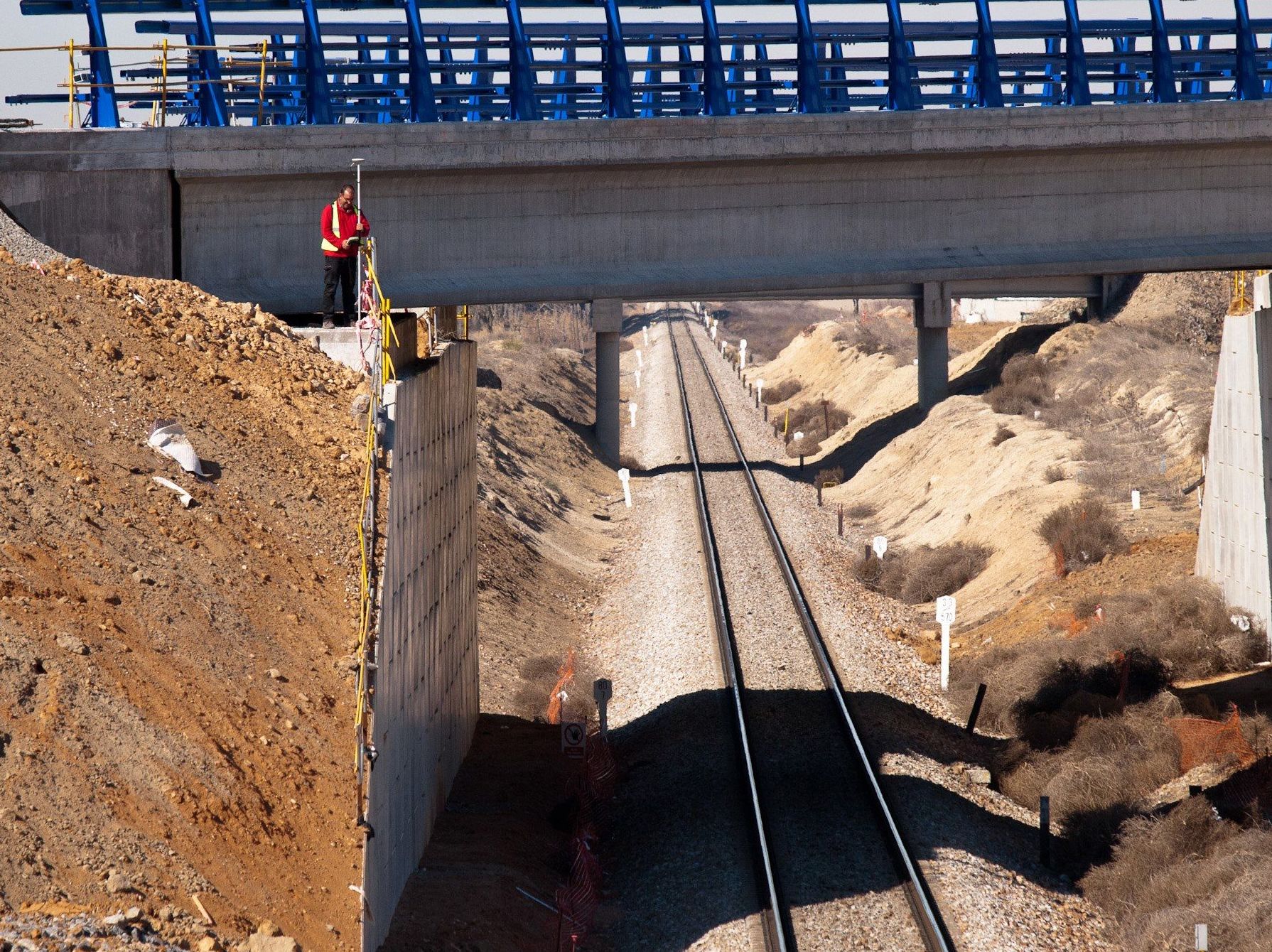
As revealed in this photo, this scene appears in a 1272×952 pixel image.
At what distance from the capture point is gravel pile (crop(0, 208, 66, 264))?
610 inches

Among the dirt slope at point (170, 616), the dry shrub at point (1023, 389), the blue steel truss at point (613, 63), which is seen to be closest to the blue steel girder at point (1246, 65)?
the blue steel truss at point (613, 63)

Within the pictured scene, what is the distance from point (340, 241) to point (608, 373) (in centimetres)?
2313

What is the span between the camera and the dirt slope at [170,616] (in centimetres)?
866

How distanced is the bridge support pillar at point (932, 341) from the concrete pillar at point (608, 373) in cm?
760

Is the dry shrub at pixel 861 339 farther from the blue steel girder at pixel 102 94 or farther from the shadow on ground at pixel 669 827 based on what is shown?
the blue steel girder at pixel 102 94

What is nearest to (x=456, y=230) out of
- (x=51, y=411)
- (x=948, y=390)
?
(x=51, y=411)

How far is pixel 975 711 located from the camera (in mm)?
18938

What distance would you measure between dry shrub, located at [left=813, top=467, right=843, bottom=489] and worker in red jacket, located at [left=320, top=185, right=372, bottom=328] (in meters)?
24.8

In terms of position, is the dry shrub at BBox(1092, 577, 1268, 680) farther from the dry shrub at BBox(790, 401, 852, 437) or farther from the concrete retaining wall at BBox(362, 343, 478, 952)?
the dry shrub at BBox(790, 401, 852, 437)

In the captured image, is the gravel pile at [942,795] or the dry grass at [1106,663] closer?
the gravel pile at [942,795]

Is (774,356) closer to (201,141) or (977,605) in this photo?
(977,605)

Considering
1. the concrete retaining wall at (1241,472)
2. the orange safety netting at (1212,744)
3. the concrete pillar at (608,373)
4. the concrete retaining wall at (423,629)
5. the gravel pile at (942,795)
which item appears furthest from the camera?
the concrete pillar at (608,373)

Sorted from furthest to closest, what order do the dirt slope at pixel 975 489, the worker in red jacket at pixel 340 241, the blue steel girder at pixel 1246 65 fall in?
the dirt slope at pixel 975 489 < the blue steel girder at pixel 1246 65 < the worker in red jacket at pixel 340 241

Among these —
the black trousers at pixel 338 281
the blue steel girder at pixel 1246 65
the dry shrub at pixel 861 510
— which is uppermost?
the blue steel girder at pixel 1246 65
